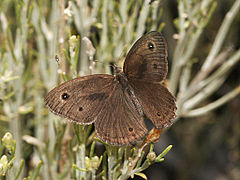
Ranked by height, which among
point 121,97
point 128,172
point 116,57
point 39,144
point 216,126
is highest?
point 116,57

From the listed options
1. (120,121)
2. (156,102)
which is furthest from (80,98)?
(156,102)

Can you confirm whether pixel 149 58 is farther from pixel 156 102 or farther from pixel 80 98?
pixel 80 98

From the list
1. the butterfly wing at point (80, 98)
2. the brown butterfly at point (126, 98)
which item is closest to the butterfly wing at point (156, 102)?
the brown butterfly at point (126, 98)

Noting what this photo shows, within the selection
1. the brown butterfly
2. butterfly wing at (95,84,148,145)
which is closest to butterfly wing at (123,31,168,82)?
the brown butterfly

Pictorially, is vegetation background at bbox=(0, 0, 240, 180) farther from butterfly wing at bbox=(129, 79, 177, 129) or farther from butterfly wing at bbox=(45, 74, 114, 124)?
butterfly wing at bbox=(129, 79, 177, 129)

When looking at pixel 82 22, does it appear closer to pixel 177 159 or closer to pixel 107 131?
pixel 107 131

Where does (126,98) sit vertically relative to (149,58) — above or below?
below

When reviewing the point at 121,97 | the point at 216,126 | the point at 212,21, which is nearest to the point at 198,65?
the point at 212,21
